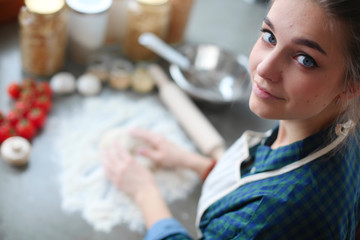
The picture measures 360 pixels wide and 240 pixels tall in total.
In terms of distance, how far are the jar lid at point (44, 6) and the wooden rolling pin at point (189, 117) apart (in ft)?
0.95

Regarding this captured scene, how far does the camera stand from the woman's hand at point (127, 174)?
813mm

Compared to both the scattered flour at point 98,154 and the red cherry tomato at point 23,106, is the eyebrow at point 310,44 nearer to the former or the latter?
the scattered flour at point 98,154

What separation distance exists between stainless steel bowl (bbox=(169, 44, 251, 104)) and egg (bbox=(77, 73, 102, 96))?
0.21 m

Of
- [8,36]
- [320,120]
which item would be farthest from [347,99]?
[8,36]

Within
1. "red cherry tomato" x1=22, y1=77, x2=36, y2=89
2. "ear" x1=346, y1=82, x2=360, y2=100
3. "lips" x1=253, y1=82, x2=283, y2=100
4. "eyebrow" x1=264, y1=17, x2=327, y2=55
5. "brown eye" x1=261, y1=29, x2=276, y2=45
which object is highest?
"eyebrow" x1=264, y1=17, x2=327, y2=55

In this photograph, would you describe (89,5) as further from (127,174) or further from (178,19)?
(127,174)

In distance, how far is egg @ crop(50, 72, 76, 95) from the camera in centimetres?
99

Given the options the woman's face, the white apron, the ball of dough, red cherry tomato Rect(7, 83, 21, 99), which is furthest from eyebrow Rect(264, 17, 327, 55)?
red cherry tomato Rect(7, 83, 21, 99)

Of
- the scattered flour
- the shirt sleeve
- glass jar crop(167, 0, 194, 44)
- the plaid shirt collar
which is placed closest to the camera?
the plaid shirt collar

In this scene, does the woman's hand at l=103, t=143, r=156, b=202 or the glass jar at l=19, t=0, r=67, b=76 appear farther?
the glass jar at l=19, t=0, r=67, b=76

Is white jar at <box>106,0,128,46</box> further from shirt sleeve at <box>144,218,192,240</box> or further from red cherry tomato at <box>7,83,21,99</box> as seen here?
shirt sleeve at <box>144,218,192,240</box>

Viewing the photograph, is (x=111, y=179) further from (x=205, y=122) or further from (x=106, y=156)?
(x=205, y=122)

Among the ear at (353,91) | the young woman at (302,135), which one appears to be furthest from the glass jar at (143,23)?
the ear at (353,91)

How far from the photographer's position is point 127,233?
2.53 ft
